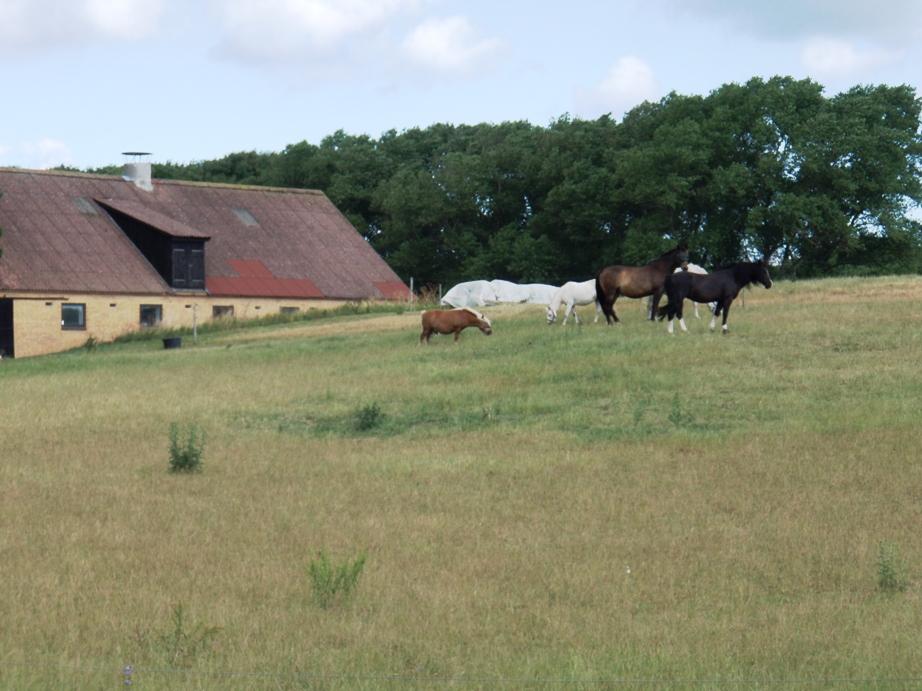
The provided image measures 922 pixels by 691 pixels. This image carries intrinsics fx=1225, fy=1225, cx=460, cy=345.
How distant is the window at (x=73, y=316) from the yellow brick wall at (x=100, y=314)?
17 cm

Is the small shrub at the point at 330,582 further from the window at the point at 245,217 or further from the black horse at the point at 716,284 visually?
the window at the point at 245,217

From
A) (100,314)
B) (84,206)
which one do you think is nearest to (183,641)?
(100,314)

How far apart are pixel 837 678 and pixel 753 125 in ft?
196

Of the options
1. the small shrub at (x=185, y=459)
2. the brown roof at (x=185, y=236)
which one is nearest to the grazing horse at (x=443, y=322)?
the small shrub at (x=185, y=459)

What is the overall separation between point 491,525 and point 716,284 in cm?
1839

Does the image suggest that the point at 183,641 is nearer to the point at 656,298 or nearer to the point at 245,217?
the point at 656,298

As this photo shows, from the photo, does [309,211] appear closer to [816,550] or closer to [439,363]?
Answer: [439,363]

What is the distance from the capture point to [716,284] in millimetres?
30406

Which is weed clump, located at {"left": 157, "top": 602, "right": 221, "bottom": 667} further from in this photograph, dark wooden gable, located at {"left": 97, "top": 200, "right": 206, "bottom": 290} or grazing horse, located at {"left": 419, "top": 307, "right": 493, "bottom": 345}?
dark wooden gable, located at {"left": 97, "top": 200, "right": 206, "bottom": 290}

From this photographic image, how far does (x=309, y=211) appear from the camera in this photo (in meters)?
69.3

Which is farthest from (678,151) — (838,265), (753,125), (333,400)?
(333,400)

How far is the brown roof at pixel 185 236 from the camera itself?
179ft

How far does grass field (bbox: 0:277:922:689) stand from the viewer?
8711 mm

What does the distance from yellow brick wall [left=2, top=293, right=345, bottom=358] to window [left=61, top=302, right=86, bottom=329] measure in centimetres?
17
